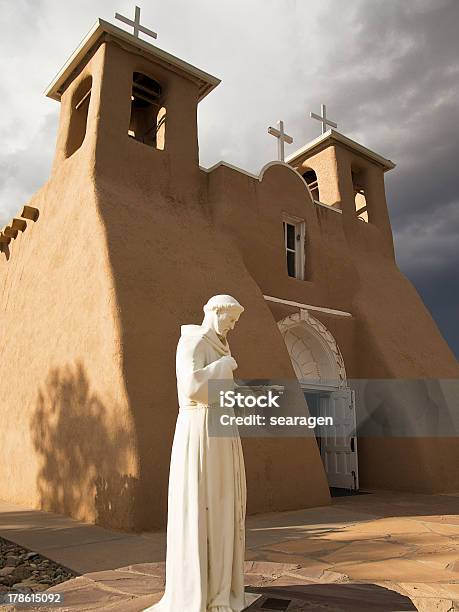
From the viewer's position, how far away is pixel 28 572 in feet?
15.2

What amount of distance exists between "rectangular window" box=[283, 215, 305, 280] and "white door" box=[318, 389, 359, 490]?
284 centimetres

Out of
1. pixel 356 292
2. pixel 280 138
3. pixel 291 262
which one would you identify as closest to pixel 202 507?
pixel 291 262

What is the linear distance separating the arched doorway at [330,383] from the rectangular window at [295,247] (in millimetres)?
1224

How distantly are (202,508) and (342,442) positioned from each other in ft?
27.9

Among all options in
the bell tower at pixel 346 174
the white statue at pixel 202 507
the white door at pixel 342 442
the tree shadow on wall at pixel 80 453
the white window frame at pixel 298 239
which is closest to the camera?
the white statue at pixel 202 507

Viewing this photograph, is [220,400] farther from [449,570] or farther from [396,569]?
[449,570]

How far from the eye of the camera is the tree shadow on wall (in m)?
6.59

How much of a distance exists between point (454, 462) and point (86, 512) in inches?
304

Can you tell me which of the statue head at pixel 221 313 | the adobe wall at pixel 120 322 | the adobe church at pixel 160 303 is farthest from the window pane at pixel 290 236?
the statue head at pixel 221 313

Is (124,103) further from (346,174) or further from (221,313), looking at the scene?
(221,313)

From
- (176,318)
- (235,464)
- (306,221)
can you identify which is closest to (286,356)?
(176,318)

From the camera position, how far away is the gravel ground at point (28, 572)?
4.26 m

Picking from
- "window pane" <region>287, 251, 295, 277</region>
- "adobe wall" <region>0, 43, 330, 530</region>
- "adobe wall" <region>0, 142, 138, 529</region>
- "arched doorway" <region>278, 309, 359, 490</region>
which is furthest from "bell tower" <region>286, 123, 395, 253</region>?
"adobe wall" <region>0, 142, 138, 529</region>

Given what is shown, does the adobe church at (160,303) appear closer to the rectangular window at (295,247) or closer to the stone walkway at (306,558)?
the rectangular window at (295,247)
